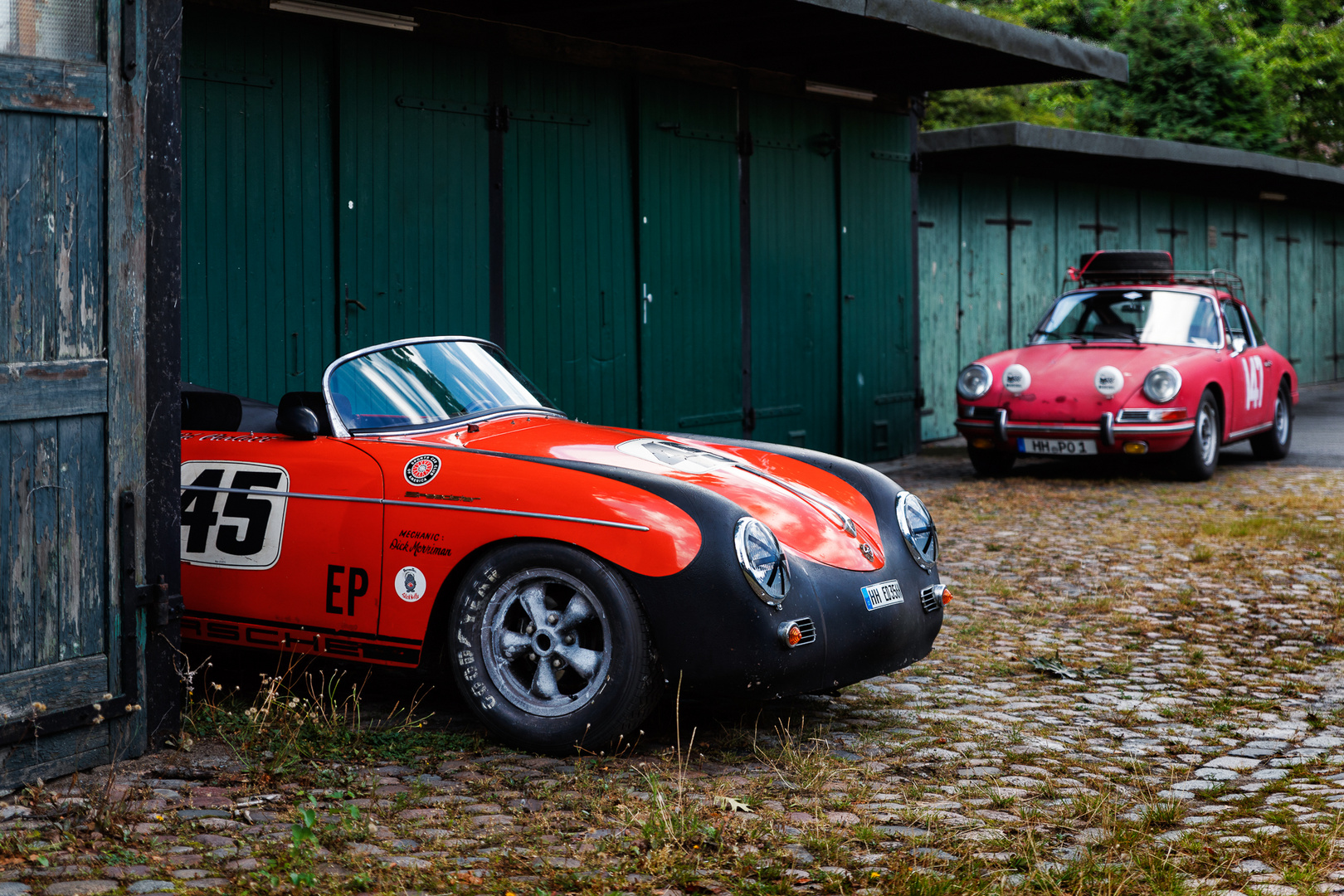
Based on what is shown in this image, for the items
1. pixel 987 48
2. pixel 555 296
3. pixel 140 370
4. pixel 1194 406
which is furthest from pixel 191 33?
pixel 1194 406

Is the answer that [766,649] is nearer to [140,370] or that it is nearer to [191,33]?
[140,370]

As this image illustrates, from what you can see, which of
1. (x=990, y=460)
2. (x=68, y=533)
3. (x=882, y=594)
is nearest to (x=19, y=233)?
(x=68, y=533)

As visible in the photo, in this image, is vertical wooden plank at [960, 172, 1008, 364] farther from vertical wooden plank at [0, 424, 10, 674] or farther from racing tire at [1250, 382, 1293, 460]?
vertical wooden plank at [0, 424, 10, 674]

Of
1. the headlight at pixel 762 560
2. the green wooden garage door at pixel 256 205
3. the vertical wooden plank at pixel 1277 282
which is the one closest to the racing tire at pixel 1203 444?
the green wooden garage door at pixel 256 205

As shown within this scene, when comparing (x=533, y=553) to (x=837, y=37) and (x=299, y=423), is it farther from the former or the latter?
(x=837, y=37)

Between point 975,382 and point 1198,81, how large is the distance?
20.7m

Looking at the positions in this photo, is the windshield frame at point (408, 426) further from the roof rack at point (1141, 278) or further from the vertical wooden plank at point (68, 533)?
the roof rack at point (1141, 278)

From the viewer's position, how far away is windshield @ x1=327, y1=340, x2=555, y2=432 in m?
4.89

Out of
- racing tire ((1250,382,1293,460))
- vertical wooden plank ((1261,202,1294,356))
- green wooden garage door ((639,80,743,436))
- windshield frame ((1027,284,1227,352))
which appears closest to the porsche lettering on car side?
green wooden garage door ((639,80,743,436))

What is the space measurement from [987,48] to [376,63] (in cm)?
509

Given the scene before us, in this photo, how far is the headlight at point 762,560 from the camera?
13.5 feet

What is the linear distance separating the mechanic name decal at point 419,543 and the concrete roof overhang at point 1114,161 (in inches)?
401

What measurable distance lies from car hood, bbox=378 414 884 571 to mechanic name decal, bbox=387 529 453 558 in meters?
0.35

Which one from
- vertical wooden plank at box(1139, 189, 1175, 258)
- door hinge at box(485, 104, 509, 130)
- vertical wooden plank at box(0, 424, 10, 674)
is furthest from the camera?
vertical wooden plank at box(1139, 189, 1175, 258)
